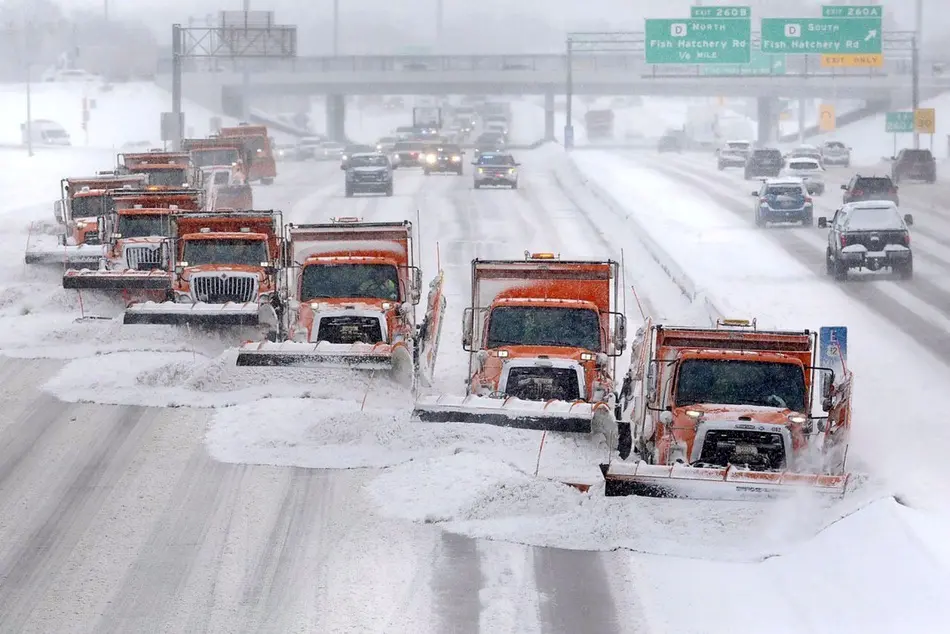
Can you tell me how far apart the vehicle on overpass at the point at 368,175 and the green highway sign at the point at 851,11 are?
88.1 feet

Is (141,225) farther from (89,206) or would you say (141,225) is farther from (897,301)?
(897,301)

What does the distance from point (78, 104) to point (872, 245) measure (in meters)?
94.4

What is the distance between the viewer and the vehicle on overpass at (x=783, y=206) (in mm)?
45469

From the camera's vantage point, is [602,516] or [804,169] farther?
[804,169]

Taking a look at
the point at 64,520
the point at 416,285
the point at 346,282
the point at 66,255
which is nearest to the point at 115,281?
the point at 66,255

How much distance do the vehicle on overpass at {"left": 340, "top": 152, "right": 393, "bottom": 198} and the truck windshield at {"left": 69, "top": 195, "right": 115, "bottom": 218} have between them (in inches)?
732

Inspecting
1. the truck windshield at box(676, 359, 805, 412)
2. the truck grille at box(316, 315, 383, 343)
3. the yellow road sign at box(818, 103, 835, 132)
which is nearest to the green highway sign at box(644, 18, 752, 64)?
the yellow road sign at box(818, 103, 835, 132)

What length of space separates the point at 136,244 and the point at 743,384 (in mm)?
16591

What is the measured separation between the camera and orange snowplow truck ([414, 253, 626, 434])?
1764cm

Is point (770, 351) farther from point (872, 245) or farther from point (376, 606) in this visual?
point (872, 245)

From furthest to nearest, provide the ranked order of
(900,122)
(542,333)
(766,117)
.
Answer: (766,117), (900,122), (542,333)

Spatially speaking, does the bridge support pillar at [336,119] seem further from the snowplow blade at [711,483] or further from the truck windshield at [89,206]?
the snowplow blade at [711,483]

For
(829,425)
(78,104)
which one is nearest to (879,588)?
(829,425)

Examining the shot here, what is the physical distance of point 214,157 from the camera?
172 feet
